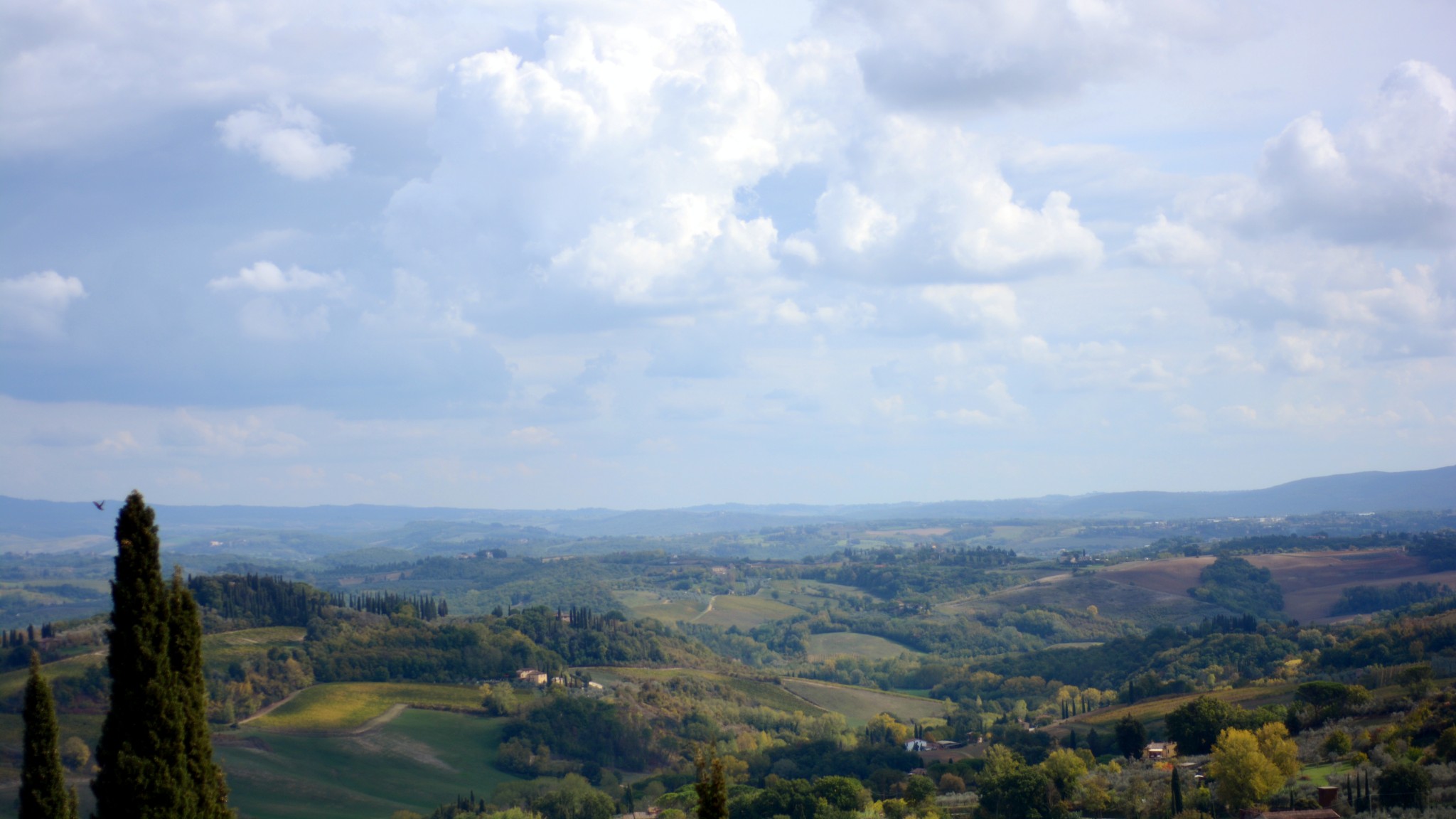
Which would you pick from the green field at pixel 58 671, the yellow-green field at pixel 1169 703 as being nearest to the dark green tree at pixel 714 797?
the yellow-green field at pixel 1169 703

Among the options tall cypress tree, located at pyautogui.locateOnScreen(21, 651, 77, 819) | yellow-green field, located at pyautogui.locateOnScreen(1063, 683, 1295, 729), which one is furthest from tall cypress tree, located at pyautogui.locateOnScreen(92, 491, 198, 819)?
yellow-green field, located at pyautogui.locateOnScreen(1063, 683, 1295, 729)

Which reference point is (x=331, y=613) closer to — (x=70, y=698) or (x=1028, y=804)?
(x=70, y=698)

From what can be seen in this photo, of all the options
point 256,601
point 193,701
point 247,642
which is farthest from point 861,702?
point 193,701

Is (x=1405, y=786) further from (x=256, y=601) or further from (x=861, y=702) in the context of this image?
(x=256, y=601)

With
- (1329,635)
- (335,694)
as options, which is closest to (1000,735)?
(1329,635)

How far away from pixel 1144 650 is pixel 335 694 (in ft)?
419

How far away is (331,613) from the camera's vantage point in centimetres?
18588

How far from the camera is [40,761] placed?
86.4ft

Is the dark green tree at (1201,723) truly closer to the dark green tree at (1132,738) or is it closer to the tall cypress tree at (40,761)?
the dark green tree at (1132,738)

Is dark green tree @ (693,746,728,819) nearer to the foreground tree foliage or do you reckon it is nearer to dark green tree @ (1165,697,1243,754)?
the foreground tree foliage

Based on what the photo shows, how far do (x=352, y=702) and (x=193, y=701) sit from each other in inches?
4891

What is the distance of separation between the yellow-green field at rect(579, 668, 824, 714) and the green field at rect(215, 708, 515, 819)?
40.6 metres

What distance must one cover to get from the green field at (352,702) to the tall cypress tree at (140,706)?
11024 centimetres

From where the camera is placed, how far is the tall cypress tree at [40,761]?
26.1 m
